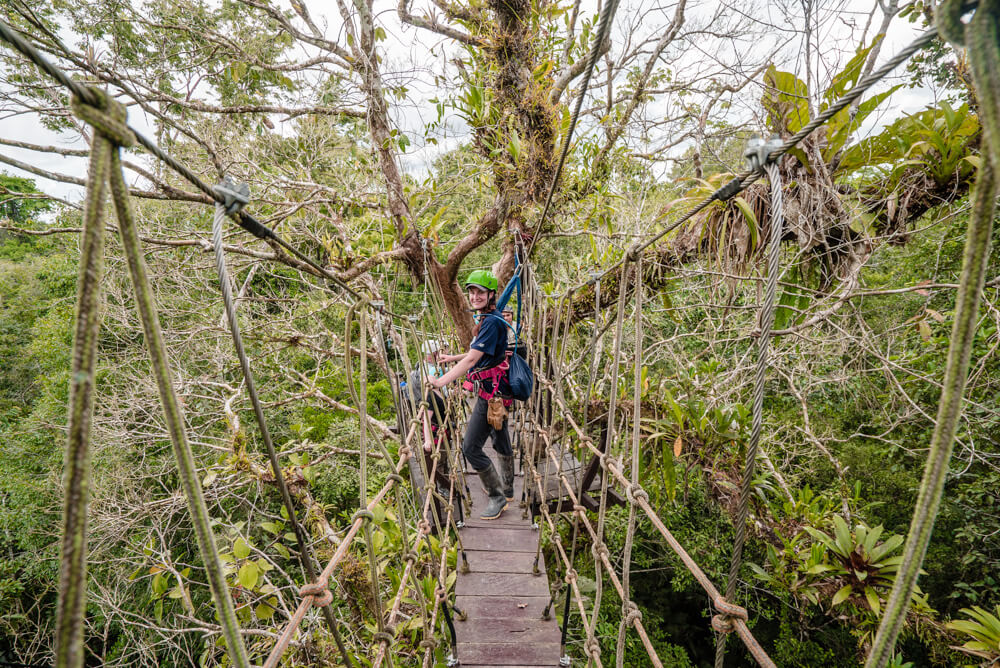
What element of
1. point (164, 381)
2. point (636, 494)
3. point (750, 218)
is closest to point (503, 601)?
point (636, 494)

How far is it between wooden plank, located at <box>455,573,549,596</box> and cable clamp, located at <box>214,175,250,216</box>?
1.56m

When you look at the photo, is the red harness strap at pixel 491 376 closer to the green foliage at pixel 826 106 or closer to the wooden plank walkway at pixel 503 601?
the wooden plank walkway at pixel 503 601

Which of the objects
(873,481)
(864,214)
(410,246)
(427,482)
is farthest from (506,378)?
(873,481)

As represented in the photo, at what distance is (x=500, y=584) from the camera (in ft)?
5.43

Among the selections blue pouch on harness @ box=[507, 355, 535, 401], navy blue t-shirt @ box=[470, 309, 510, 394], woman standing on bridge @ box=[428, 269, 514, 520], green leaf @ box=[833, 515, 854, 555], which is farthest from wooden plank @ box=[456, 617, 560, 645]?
green leaf @ box=[833, 515, 854, 555]

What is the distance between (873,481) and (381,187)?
5.15 metres

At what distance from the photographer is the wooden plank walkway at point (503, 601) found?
1411mm

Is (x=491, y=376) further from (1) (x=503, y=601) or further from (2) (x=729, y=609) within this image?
(2) (x=729, y=609)

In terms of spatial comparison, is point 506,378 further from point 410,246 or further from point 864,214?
point 864,214

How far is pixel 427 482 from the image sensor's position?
1327 mm

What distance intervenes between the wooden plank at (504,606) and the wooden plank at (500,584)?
0.02 meters

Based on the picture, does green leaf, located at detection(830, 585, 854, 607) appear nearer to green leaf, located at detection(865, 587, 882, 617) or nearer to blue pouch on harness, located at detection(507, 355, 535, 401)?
green leaf, located at detection(865, 587, 882, 617)

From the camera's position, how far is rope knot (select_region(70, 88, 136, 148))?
0.34m

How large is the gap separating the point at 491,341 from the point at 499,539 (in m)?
0.88
